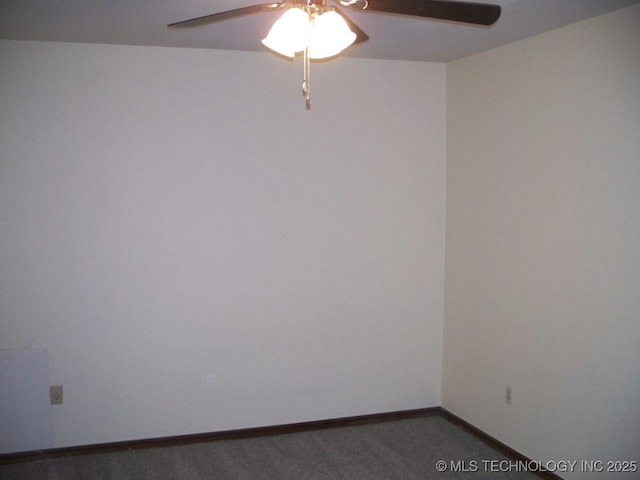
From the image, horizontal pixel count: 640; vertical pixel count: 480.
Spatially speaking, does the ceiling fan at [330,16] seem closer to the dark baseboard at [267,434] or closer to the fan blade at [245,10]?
the fan blade at [245,10]

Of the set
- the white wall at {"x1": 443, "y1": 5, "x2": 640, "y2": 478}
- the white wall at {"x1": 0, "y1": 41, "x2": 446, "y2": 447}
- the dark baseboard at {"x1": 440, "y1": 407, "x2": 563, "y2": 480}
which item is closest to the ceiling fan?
the white wall at {"x1": 443, "y1": 5, "x2": 640, "y2": 478}

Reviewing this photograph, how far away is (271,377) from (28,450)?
1.58 meters

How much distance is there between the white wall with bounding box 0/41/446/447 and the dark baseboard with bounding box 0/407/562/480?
54 millimetres

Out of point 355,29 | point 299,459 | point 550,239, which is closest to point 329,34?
point 355,29

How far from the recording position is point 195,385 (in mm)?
3363

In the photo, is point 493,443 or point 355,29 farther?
point 493,443

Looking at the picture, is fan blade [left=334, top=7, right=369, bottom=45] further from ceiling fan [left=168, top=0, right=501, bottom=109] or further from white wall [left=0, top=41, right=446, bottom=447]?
white wall [left=0, top=41, right=446, bottom=447]

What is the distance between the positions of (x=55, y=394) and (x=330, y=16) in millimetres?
2820

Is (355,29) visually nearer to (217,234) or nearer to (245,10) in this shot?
(245,10)

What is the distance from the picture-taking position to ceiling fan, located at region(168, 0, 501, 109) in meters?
1.73

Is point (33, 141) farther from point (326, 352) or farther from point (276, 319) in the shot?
point (326, 352)

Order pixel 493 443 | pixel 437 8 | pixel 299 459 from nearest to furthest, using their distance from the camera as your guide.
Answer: pixel 437 8
pixel 299 459
pixel 493 443

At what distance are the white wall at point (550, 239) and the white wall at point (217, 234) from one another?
31 centimetres

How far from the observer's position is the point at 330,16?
5.89 ft
